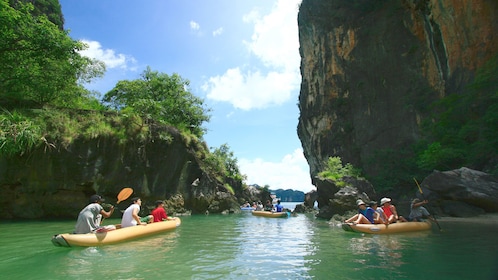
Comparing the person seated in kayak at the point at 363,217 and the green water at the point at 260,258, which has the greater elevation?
the person seated in kayak at the point at 363,217

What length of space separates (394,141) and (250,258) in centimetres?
3215

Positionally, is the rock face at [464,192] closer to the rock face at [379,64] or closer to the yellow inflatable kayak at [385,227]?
the yellow inflatable kayak at [385,227]

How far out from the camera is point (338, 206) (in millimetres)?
19297

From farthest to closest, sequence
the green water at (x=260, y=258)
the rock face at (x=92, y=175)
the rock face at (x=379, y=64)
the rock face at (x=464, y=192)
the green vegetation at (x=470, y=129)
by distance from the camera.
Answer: the rock face at (x=379, y=64)
the green vegetation at (x=470, y=129)
the rock face at (x=92, y=175)
the rock face at (x=464, y=192)
the green water at (x=260, y=258)

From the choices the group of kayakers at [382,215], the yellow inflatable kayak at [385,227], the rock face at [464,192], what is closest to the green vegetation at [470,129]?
the rock face at [464,192]

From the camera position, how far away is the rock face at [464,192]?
15.5 meters

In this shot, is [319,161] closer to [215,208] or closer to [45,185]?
[215,208]

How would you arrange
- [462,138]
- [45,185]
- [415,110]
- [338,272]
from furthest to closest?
[415,110] < [462,138] < [45,185] < [338,272]

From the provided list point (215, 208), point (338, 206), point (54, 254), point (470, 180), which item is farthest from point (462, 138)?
point (54, 254)

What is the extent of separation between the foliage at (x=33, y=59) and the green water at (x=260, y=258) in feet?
34.3

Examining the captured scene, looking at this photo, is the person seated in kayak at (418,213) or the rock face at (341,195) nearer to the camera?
the person seated in kayak at (418,213)

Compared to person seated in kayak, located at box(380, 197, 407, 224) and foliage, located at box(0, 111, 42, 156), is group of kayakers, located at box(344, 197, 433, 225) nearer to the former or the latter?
person seated in kayak, located at box(380, 197, 407, 224)

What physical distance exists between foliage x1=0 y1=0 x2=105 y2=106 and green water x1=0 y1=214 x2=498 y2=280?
1046 centimetres

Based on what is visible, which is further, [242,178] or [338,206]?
[242,178]
